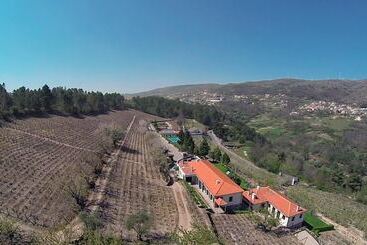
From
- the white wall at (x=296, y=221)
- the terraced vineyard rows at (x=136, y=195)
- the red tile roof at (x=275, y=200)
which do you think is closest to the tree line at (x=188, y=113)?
the terraced vineyard rows at (x=136, y=195)

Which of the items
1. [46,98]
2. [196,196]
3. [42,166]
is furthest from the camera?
[46,98]

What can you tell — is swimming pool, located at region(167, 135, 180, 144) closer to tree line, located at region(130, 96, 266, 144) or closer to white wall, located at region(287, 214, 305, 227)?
tree line, located at region(130, 96, 266, 144)

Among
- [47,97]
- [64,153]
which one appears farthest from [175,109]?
[64,153]

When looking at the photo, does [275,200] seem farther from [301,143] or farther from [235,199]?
[301,143]

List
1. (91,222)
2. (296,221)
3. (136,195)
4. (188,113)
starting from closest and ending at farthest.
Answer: (91,222) → (296,221) → (136,195) → (188,113)

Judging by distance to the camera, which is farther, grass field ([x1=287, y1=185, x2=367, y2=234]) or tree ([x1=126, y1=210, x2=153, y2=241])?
grass field ([x1=287, y1=185, x2=367, y2=234])

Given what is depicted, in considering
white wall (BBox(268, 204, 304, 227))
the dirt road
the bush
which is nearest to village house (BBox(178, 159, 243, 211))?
the dirt road

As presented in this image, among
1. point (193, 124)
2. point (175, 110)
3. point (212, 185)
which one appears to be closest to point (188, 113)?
point (175, 110)

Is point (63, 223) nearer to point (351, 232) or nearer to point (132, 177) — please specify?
point (132, 177)

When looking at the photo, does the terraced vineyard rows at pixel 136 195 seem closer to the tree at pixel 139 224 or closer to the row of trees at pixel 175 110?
the tree at pixel 139 224
